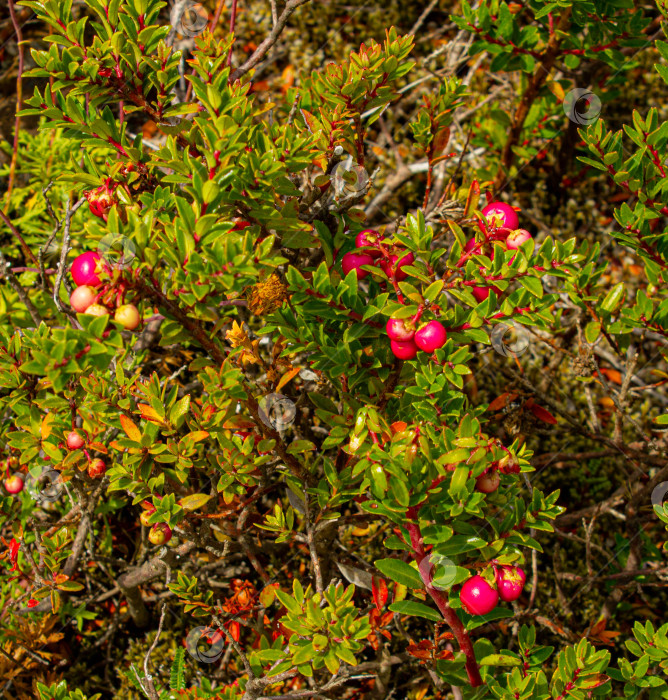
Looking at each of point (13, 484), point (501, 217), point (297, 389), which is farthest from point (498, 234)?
point (13, 484)

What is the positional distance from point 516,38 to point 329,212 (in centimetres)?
138

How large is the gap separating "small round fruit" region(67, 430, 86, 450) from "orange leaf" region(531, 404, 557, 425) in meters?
1.41

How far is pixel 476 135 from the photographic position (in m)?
3.21

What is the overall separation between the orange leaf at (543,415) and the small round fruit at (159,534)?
1.23m

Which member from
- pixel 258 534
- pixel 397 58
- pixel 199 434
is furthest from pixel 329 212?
pixel 258 534

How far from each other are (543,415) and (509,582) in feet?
2.85

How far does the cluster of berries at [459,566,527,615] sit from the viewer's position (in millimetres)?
1371

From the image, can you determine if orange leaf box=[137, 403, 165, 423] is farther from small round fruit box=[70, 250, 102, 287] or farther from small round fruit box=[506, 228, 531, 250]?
small round fruit box=[506, 228, 531, 250]

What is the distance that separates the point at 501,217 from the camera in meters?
1.52

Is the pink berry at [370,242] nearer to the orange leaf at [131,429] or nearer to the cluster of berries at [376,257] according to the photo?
the cluster of berries at [376,257]

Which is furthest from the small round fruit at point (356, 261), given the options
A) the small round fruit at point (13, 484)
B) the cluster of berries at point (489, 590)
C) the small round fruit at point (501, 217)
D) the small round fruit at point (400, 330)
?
the small round fruit at point (13, 484)

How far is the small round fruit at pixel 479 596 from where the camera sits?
137cm

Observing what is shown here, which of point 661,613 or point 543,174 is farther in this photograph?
point 543,174

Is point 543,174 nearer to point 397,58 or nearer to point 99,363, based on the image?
point 397,58
